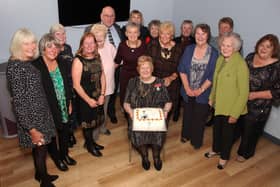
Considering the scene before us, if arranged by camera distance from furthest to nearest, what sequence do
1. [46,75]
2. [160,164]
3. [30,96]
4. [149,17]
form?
[149,17] → [160,164] → [46,75] → [30,96]

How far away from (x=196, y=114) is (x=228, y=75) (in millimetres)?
766

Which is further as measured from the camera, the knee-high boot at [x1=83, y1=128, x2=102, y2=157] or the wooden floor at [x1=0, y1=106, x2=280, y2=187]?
the knee-high boot at [x1=83, y1=128, x2=102, y2=157]

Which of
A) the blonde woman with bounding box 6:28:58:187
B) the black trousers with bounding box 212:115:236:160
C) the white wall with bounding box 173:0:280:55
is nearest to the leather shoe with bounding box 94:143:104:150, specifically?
the blonde woman with bounding box 6:28:58:187

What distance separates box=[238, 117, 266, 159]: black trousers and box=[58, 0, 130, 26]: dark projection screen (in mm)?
2649

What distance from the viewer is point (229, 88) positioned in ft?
9.00

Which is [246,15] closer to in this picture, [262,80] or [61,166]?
[262,80]

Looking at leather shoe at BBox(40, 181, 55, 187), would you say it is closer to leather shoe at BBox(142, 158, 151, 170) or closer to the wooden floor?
the wooden floor

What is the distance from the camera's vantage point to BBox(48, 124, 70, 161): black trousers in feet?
9.45

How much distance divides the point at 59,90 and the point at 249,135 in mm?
2134

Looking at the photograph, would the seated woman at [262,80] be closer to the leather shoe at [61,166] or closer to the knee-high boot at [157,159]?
the knee-high boot at [157,159]

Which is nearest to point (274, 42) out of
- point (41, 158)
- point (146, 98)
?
point (146, 98)

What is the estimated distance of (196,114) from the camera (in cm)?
330

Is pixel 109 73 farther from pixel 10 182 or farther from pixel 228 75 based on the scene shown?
pixel 10 182

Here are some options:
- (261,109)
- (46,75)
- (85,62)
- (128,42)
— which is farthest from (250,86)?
(46,75)
